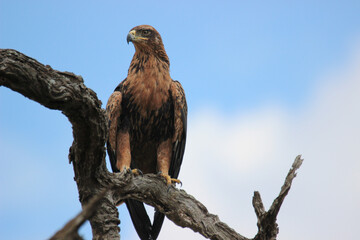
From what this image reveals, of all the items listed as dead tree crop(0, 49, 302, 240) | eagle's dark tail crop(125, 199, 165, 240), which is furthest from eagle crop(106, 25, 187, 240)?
dead tree crop(0, 49, 302, 240)

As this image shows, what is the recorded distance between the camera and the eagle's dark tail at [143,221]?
22.2 feet

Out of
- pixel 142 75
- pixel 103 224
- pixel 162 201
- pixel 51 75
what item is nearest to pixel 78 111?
pixel 51 75

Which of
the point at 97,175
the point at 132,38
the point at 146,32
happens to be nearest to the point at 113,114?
the point at 132,38

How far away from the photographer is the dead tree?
3.92m

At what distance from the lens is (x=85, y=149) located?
4699mm

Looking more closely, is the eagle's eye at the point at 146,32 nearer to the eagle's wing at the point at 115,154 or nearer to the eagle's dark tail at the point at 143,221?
the eagle's wing at the point at 115,154

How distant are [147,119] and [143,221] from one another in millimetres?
1583

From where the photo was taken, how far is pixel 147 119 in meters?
6.64

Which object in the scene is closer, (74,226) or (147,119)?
(74,226)

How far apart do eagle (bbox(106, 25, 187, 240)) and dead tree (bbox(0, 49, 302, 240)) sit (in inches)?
26.5

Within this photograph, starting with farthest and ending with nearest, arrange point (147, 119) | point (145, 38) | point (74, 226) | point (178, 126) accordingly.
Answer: point (145, 38) → point (178, 126) → point (147, 119) → point (74, 226)

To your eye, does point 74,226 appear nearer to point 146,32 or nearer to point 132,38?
point 132,38

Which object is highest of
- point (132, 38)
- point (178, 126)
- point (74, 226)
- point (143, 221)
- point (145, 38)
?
point (145, 38)

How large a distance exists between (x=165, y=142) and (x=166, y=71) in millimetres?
1106
